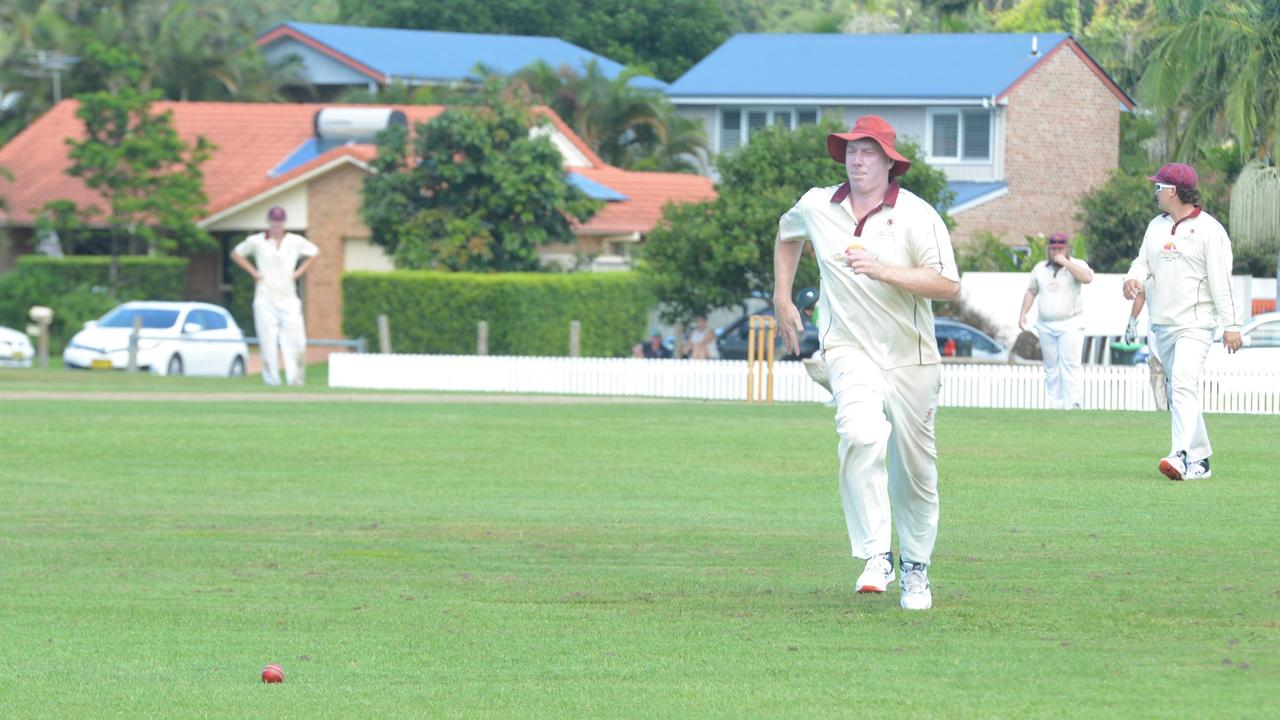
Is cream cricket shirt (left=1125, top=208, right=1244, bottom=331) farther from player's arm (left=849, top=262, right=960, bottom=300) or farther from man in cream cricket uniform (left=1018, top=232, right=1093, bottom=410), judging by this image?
man in cream cricket uniform (left=1018, top=232, right=1093, bottom=410)

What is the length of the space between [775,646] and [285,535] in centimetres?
501

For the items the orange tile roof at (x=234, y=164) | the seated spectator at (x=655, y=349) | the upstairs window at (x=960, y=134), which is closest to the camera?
the seated spectator at (x=655, y=349)

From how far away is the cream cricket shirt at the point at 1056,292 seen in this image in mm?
22188

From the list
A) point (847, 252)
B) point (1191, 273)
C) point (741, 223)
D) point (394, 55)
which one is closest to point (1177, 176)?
point (1191, 273)

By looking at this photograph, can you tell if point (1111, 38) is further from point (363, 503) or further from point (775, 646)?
point (775, 646)

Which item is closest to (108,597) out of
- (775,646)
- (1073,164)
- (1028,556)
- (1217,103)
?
(775,646)

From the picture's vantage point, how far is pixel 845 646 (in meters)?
7.87

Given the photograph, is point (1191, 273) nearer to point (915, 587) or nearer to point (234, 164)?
point (915, 587)

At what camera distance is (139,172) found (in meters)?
47.9

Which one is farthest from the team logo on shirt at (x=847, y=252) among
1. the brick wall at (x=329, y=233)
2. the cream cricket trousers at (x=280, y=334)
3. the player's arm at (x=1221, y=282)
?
Answer: the brick wall at (x=329, y=233)

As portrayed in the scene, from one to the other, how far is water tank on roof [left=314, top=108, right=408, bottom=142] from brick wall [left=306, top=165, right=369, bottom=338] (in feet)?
13.4

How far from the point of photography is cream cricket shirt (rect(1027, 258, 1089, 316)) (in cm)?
2219

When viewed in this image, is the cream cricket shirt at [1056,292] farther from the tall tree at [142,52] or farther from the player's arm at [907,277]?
the tall tree at [142,52]

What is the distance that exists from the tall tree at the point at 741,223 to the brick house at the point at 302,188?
2741 millimetres
